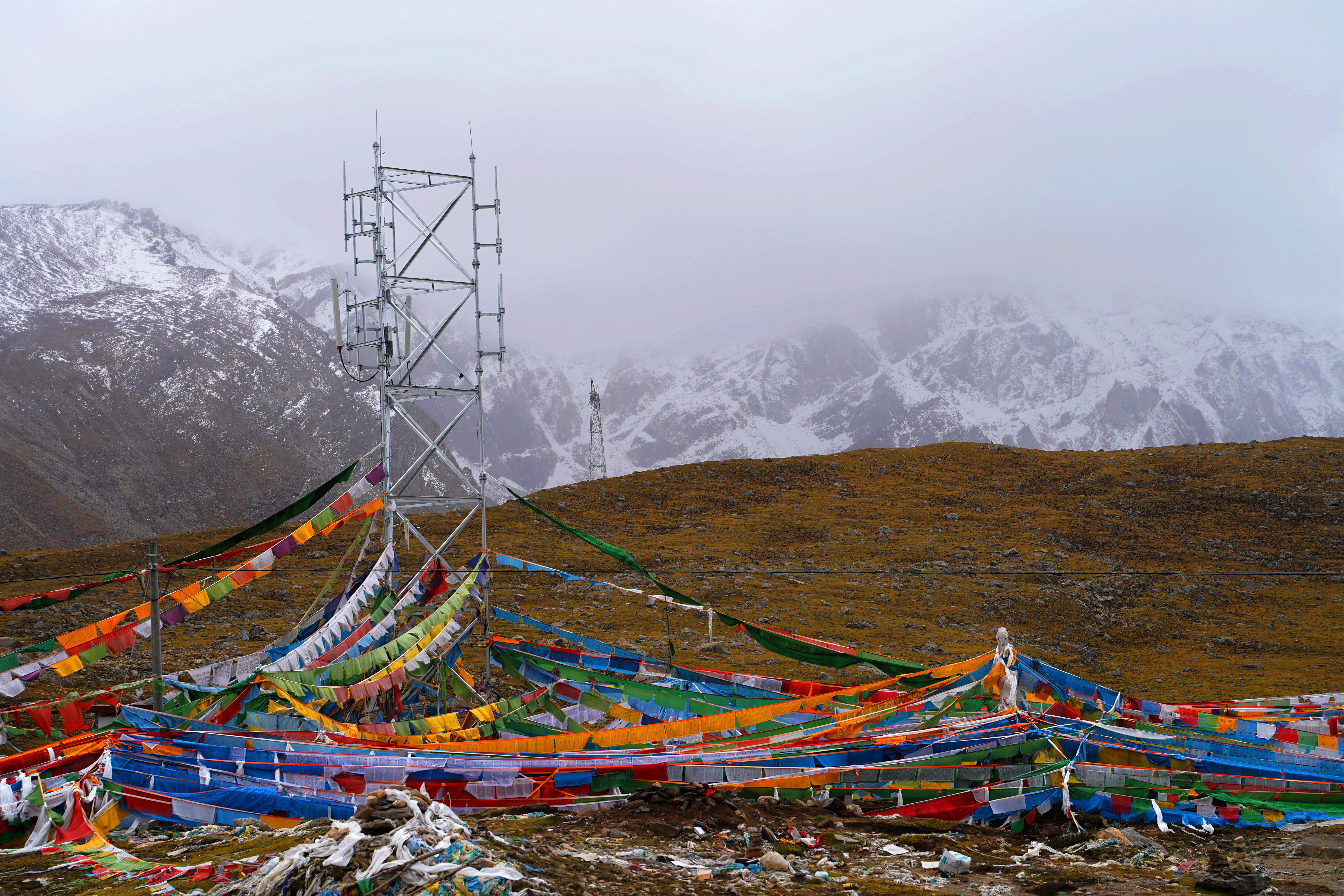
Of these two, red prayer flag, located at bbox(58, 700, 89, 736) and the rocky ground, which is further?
red prayer flag, located at bbox(58, 700, 89, 736)

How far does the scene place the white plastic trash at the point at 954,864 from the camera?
1039 cm

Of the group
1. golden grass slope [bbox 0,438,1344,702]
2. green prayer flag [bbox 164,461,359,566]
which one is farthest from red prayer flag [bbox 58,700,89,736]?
golden grass slope [bbox 0,438,1344,702]

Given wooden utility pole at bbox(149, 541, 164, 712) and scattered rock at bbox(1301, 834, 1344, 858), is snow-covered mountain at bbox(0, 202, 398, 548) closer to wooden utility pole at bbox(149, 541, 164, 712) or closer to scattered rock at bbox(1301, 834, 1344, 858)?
wooden utility pole at bbox(149, 541, 164, 712)

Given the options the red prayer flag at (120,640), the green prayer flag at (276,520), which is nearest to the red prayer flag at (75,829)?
the red prayer flag at (120,640)

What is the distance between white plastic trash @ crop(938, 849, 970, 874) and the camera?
10391 mm

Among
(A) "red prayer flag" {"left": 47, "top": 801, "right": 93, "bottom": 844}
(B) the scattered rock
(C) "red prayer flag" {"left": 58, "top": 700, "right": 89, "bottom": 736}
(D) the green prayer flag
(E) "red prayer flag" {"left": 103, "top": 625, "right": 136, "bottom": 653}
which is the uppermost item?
(D) the green prayer flag

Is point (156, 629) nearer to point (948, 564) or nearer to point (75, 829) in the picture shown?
point (75, 829)

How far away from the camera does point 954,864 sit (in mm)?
10406

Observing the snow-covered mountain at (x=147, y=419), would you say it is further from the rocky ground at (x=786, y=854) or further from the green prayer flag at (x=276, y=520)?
the rocky ground at (x=786, y=854)

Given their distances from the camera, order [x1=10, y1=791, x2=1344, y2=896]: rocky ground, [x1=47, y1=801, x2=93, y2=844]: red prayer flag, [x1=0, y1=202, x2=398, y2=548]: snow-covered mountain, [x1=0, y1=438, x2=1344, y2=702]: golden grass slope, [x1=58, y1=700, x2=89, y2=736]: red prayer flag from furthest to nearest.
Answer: [x1=0, y1=202, x2=398, y2=548]: snow-covered mountain → [x1=0, y1=438, x2=1344, y2=702]: golden grass slope → [x1=58, y1=700, x2=89, y2=736]: red prayer flag → [x1=47, y1=801, x2=93, y2=844]: red prayer flag → [x1=10, y1=791, x2=1344, y2=896]: rocky ground

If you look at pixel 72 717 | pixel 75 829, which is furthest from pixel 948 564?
pixel 75 829

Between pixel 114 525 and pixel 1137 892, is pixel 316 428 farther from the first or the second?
pixel 1137 892

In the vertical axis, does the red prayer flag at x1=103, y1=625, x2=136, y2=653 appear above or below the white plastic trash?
above

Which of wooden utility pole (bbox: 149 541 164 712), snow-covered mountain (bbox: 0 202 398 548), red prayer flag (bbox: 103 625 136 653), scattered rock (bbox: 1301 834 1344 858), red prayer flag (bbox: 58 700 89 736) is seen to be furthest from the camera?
snow-covered mountain (bbox: 0 202 398 548)
